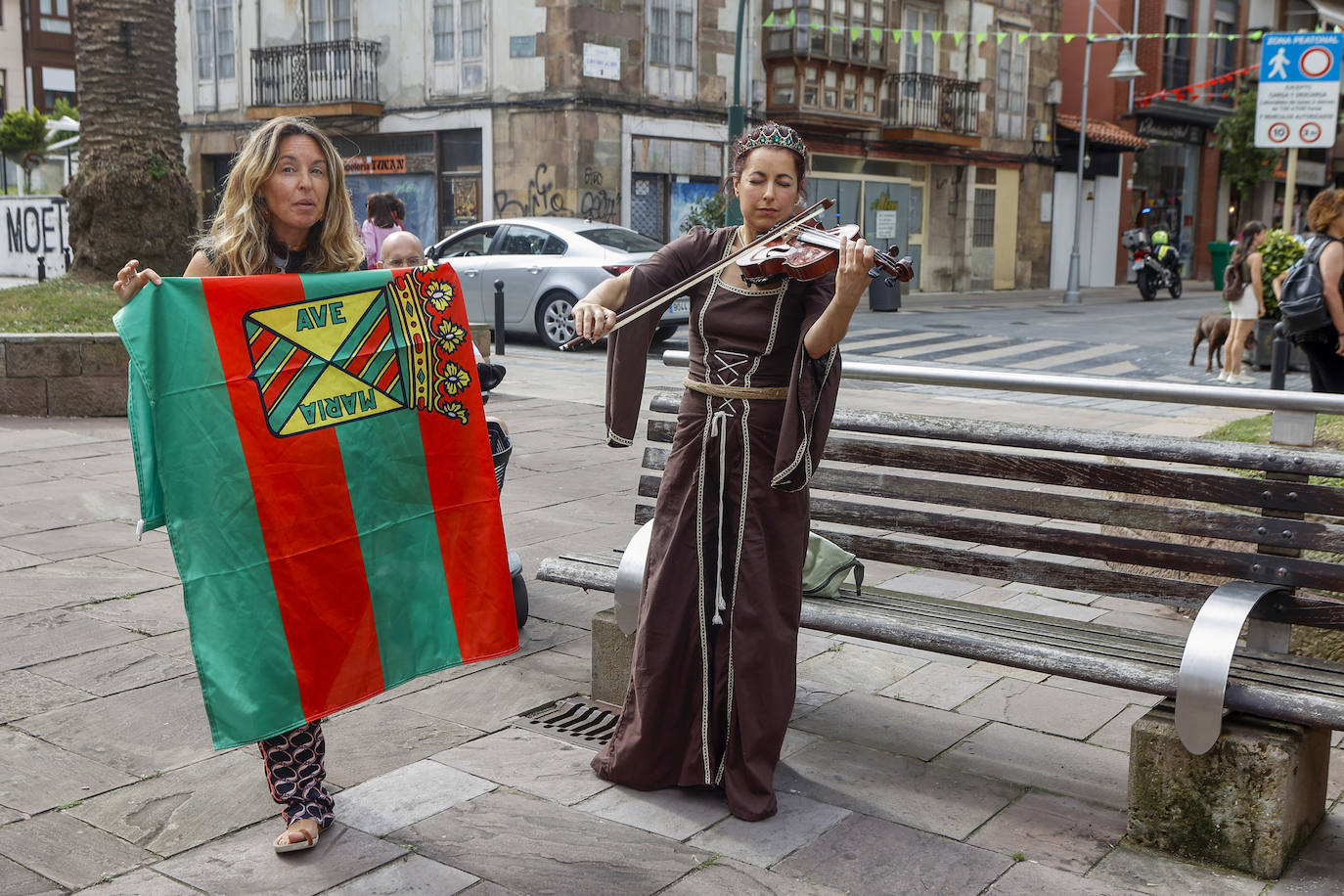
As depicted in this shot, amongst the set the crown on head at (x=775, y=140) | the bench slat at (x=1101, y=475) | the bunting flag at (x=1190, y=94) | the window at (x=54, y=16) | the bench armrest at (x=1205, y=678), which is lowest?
the bench armrest at (x=1205, y=678)

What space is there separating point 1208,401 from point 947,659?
1488 millimetres

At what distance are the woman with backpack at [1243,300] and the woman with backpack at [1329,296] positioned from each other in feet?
21.8

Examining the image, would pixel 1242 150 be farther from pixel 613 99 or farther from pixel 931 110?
pixel 613 99

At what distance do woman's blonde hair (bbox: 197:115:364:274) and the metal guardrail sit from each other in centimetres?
105

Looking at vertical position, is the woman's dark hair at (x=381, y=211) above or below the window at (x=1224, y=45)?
below

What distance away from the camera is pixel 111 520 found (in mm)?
6480

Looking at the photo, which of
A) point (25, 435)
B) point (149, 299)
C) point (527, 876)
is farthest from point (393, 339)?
point (25, 435)

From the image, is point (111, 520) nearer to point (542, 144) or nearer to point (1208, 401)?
point (1208, 401)

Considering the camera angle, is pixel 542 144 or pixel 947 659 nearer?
pixel 947 659

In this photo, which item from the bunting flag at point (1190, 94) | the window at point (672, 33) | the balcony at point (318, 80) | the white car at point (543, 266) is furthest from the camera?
the bunting flag at point (1190, 94)

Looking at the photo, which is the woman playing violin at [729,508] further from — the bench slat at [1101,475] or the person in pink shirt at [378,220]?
the person in pink shirt at [378,220]

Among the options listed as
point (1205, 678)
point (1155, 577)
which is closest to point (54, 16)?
point (1155, 577)

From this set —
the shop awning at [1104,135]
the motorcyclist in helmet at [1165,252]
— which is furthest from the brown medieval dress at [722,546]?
the shop awning at [1104,135]

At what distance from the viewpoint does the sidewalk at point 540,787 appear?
10.0 feet
